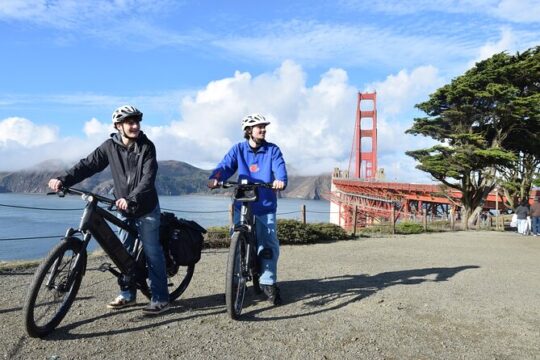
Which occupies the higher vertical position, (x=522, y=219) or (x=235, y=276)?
(x=522, y=219)

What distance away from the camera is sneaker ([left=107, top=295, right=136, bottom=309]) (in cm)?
399

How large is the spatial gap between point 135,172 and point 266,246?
4.80 ft

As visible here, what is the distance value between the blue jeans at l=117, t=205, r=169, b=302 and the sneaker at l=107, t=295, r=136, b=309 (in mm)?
367

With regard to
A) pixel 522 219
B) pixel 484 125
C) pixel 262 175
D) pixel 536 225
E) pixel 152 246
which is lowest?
pixel 536 225

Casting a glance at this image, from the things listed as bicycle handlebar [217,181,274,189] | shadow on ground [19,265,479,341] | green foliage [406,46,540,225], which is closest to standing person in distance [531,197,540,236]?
green foliage [406,46,540,225]

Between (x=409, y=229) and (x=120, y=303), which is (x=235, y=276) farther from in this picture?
(x=409, y=229)

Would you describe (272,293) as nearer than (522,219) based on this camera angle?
Yes

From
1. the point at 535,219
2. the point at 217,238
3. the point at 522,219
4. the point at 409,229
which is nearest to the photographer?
the point at 217,238

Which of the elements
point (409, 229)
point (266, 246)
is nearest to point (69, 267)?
point (266, 246)

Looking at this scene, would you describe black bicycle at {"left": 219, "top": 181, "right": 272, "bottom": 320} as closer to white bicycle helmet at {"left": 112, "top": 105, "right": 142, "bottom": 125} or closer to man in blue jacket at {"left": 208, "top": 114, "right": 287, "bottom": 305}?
man in blue jacket at {"left": 208, "top": 114, "right": 287, "bottom": 305}

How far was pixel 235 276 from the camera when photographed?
3816mm

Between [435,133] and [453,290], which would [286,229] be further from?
[435,133]

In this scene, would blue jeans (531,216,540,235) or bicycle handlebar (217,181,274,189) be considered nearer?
bicycle handlebar (217,181,274,189)

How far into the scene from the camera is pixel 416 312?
4.25 meters
